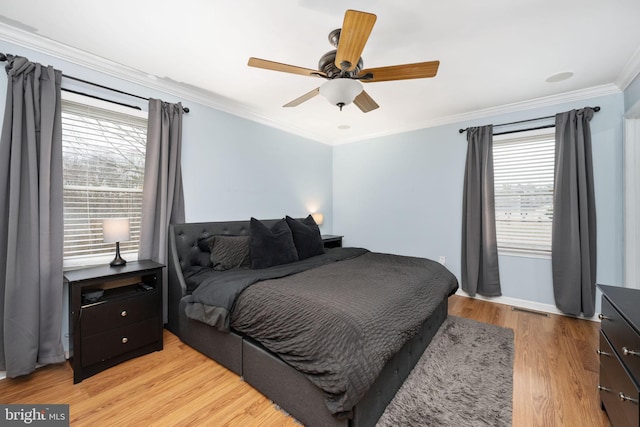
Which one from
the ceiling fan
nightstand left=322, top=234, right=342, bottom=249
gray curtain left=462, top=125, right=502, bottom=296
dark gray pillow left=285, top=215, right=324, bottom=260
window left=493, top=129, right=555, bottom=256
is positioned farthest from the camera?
nightstand left=322, top=234, right=342, bottom=249

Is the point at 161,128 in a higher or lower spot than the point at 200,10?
lower

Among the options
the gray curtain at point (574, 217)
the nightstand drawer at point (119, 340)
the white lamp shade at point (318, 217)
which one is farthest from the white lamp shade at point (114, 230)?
the gray curtain at point (574, 217)

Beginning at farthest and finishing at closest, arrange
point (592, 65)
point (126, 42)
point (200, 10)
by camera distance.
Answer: point (592, 65) → point (126, 42) → point (200, 10)

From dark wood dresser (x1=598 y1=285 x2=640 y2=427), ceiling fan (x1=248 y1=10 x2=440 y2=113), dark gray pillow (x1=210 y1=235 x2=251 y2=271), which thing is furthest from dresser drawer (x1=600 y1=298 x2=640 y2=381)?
dark gray pillow (x1=210 y1=235 x2=251 y2=271)

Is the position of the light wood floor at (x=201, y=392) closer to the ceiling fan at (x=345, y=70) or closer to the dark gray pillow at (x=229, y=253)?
the dark gray pillow at (x=229, y=253)

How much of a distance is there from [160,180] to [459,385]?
10.3ft

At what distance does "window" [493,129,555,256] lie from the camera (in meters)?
3.25

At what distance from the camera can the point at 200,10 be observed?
176 cm

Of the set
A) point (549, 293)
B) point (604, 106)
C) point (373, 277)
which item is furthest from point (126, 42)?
point (549, 293)

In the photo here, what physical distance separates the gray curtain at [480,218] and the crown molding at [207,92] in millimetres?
413

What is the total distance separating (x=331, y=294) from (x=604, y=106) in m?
3.68

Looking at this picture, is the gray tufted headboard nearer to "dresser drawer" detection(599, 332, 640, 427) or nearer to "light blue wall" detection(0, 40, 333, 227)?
"light blue wall" detection(0, 40, 333, 227)

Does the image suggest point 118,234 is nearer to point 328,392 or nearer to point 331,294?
point 331,294

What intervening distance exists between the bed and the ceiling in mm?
1587
